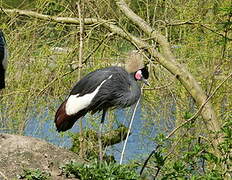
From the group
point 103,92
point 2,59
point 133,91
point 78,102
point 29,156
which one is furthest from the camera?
point 2,59

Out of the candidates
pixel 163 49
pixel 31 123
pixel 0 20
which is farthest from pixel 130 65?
pixel 0 20

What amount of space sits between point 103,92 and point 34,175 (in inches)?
41.0

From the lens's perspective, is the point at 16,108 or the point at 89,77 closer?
the point at 89,77

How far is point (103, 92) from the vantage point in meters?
3.94

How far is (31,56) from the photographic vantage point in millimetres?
4551

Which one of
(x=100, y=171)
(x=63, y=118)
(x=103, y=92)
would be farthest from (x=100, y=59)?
(x=100, y=171)

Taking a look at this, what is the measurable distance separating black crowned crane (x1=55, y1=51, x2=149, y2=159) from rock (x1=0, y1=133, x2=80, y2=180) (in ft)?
1.50

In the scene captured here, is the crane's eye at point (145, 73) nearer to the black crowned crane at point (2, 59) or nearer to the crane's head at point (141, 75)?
the crane's head at point (141, 75)

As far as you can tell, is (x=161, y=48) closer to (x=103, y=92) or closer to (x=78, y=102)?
(x=103, y=92)

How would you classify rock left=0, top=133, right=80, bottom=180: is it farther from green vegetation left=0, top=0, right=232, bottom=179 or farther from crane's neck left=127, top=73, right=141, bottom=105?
green vegetation left=0, top=0, right=232, bottom=179

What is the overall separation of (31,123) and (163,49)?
118 centimetres

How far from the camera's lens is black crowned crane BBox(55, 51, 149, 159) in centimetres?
384

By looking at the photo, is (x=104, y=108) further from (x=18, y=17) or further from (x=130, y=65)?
(x=18, y=17)

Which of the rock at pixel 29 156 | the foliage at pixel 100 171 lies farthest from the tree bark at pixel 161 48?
the foliage at pixel 100 171
